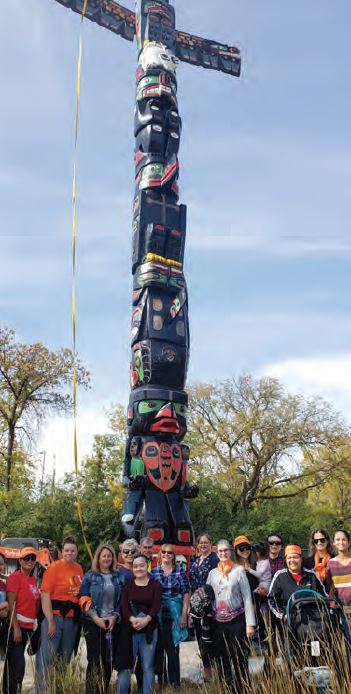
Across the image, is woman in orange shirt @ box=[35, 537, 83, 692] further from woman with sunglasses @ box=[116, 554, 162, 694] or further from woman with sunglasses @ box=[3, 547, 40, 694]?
woman with sunglasses @ box=[116, 554, 162, 694]

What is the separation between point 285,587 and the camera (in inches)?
180

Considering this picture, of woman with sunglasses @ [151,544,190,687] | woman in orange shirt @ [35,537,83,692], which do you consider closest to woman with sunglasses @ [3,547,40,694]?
woman in orange shirt @ [35,537,83,692]

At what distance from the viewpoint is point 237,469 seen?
21.9 meters

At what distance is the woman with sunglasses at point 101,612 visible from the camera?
489 centimetres

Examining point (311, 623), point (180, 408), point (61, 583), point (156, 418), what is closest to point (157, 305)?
point (180, 408)

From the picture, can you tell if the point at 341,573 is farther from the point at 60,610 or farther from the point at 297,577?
the point at 60,610

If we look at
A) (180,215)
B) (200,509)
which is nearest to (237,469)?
(200,509)

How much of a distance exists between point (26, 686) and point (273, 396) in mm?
17825

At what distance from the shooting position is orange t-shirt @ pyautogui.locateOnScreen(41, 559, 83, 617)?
5.27 metres

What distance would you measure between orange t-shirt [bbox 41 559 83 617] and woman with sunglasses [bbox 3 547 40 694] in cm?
12

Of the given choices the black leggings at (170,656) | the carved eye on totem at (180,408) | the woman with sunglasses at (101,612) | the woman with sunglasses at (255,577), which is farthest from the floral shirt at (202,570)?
the carved eye on totem at (180,408)

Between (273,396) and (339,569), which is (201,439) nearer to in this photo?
(273,396)

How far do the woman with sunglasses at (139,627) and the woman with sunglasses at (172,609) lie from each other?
1.55ft

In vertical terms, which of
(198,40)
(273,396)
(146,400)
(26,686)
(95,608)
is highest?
(198,40)
